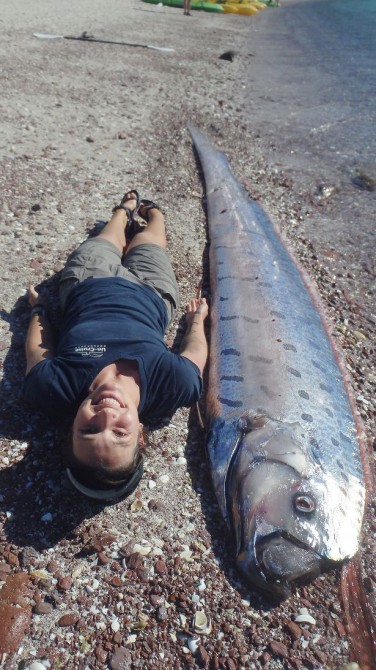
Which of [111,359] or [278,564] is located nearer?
[278,564]

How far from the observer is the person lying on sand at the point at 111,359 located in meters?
2.54

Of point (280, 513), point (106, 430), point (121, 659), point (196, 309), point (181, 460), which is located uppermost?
point (106, 430)

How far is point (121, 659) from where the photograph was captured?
2.23m

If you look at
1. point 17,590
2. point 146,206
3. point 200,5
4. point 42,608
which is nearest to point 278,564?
point 42,608

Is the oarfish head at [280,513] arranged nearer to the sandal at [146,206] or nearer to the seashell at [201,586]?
the seashell at [201,586]

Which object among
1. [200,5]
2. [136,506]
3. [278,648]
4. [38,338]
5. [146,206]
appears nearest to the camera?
[278,648]

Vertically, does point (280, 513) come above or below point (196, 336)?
below

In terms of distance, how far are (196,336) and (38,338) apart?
41.8 inches

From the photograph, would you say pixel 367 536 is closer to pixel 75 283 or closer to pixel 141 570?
pixel 141 570

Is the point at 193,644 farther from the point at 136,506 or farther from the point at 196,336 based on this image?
the point at 196,336

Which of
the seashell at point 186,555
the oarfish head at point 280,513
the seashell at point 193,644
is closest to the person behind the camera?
the seashell at point 193,644

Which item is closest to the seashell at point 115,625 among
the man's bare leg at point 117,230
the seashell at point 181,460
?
the seashell at point 181,460

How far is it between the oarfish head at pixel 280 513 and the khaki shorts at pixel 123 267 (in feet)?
4.25

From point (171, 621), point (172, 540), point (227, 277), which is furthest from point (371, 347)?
point (171, 621)
